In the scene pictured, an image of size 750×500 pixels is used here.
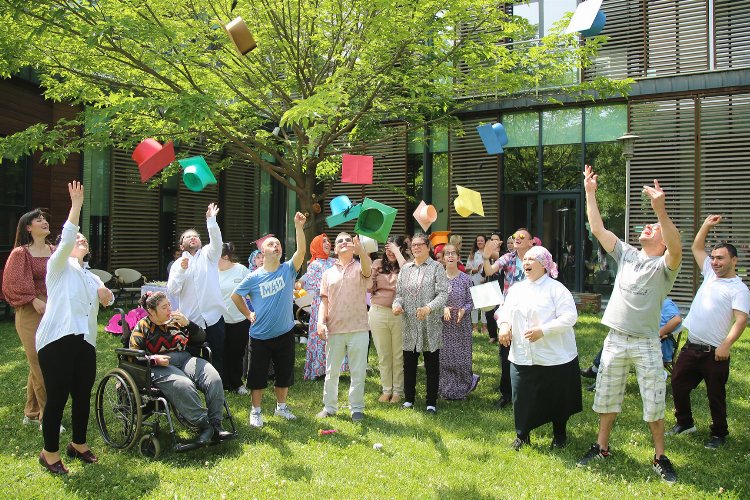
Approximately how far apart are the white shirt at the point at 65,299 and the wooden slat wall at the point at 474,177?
36.0 feet

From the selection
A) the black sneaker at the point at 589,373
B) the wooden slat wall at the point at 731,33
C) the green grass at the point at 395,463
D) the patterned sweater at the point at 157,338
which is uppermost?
the wooden slat wall at the point at 731,33

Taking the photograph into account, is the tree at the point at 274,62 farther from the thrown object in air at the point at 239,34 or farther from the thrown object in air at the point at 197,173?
the thrown object in air at the point at 239,34

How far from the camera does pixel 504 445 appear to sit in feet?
16.3

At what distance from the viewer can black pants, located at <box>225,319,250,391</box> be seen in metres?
6.52

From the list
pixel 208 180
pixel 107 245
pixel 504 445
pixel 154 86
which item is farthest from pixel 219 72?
pixel 107 245

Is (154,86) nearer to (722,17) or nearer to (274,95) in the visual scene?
(274,95)

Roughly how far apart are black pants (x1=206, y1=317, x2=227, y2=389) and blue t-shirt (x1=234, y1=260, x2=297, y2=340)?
2.71 ft

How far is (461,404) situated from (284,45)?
487 cm

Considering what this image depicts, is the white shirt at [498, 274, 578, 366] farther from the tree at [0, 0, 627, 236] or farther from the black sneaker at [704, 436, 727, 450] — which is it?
the tree at [0, 0, 627, 236]

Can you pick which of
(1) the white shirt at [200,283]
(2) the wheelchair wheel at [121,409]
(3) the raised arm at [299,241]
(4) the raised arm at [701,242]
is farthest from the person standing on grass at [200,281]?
(4) the raised arm at [701,242]

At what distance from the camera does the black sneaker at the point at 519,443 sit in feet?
16.0

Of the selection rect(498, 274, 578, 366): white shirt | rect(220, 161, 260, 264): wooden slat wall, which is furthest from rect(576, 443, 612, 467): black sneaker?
rect(220, 161, 260, 264): wooden slat wall

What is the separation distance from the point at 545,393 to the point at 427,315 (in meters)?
1.52

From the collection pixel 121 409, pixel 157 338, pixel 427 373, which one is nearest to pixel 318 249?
pixel 427 373
